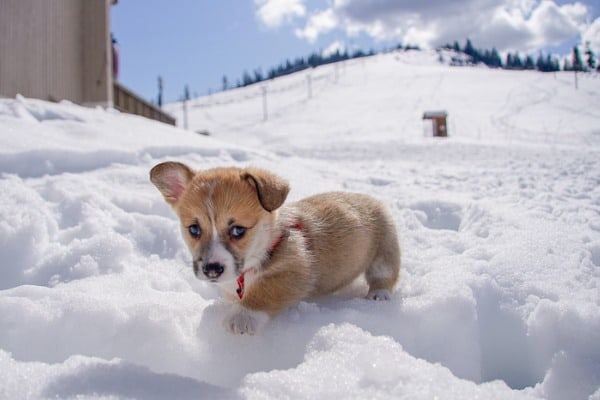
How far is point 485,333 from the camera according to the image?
7.60 feet

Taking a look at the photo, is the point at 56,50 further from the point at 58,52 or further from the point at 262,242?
the point at 262,242

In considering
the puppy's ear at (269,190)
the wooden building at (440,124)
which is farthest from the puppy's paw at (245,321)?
the wooden building at (440,124)

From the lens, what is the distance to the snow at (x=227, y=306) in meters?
1.65

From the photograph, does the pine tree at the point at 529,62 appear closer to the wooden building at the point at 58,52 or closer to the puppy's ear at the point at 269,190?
the wooden building at the point at 58,52

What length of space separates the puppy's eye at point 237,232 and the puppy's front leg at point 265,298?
264mm

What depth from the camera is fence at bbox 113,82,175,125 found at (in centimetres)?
1082

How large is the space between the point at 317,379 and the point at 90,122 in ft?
15.8

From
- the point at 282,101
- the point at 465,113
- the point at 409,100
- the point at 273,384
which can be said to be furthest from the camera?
the point at 282,101

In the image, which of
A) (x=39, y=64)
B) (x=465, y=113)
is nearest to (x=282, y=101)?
(x=465, y=113)

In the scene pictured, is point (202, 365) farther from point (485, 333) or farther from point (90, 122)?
point (90, 122)

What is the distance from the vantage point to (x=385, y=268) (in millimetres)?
2855

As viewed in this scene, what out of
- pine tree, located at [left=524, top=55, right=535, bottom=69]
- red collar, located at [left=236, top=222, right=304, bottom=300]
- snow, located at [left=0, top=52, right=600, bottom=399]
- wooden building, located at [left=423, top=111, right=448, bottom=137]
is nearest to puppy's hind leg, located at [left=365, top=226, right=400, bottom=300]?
snow, located at [left=0, top=52, right=600, bottom=399]

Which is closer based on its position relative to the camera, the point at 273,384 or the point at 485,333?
the point at 273,384

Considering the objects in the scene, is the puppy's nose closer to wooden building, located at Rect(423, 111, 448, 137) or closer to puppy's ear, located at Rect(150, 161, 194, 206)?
puppy's ear, located at Rect(150, 161, 194, 206)
